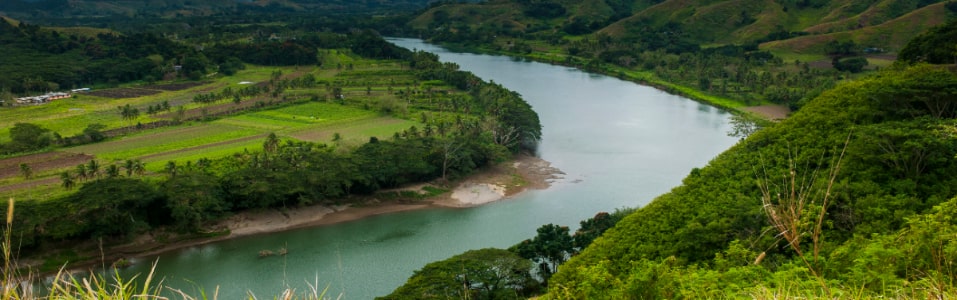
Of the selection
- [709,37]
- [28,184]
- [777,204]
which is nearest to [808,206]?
[777,204]

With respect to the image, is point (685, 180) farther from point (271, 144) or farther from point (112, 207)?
point (271, 144)

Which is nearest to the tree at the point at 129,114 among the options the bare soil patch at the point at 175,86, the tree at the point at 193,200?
the bare soil patch at the point at 175,86

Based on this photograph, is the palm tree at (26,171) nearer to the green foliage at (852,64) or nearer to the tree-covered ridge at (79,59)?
the tree-covered ridge at (79,59)

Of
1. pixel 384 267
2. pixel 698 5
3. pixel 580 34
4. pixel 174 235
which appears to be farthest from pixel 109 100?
pixel 698 5

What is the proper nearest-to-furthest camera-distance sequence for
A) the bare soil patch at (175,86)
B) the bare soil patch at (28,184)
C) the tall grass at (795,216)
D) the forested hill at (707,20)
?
the tall grass at (795,216), the bare soil patch at (28,184), the bare soil patch at (175,86), the forested hill at (707,20)

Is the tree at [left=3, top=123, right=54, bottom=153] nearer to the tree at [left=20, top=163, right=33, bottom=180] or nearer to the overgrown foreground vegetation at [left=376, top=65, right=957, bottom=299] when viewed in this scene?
the tree at [left=20, top=163, right=33, bottom=180]
